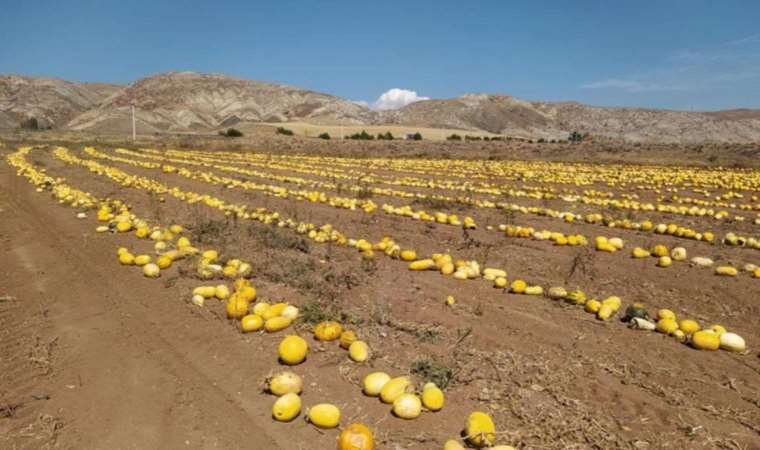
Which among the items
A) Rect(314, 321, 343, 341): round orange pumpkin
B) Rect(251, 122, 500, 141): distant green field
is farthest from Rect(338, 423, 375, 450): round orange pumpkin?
Rect(251, 122, 500, 141): distant green field

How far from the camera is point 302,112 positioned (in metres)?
137

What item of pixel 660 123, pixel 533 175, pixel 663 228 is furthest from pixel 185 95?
pixel 663 228

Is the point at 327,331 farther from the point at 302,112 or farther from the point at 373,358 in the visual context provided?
the point at 302,112

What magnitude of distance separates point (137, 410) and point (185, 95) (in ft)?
484

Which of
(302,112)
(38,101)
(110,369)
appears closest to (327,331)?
(110,369)

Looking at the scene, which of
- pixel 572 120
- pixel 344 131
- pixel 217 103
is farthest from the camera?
pixel 572 120

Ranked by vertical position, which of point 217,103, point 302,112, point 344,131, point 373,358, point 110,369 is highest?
point 217,103

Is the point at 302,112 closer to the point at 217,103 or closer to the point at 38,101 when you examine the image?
the point at 217,103

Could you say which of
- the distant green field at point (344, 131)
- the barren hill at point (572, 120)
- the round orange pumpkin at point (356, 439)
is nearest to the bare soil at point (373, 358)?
the round orange pumpkin at point (356, 439)

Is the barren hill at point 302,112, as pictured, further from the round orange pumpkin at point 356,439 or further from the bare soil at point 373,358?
the round orange pumpkin at point 356,439

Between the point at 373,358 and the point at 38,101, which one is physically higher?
the point at 38,101

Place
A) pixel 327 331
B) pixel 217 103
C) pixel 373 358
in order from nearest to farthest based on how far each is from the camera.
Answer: pixel 373 358 → pixel 327 331 → pixel 217 103

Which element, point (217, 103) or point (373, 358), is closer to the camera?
point (373, 358)

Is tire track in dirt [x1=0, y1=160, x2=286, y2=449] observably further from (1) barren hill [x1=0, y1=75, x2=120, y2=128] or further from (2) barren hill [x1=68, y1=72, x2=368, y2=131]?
(1) barren hill [x1=0, y1=75, x2=120, y2=128]
